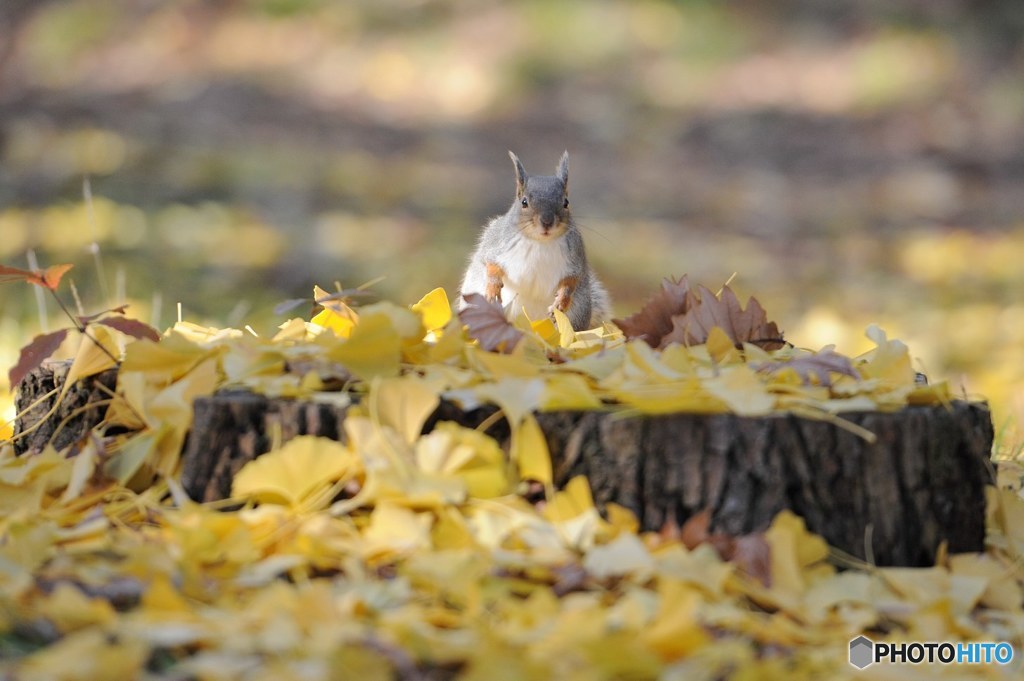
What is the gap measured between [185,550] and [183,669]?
0.64 ft

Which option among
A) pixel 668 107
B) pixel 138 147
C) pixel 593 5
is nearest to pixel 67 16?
pixel 138 147

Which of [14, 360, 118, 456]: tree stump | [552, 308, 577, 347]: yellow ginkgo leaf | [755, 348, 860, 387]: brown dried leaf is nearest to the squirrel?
[552, 308, 577, 347]: yellow ginkgo leaf

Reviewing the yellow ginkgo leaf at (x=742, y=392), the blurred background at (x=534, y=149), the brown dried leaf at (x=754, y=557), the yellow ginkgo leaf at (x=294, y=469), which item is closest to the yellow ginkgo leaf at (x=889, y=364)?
the yellow ginkgo leaf at (x=742, y=392)

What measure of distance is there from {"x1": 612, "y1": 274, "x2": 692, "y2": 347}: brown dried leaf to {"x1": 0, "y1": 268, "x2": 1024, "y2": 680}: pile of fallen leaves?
139mm

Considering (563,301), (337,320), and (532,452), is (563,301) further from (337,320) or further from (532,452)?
(532,452)

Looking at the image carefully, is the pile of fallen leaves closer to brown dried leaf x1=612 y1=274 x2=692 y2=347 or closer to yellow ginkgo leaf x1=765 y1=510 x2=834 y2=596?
yellow ginkgo leaf x1=765 y1=510 x2=834 y2=596

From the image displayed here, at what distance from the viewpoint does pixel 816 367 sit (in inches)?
69.2

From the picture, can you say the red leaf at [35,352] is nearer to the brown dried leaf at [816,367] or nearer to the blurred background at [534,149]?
the brown dried leaf at [816,367]

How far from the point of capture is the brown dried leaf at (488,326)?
1829 mm

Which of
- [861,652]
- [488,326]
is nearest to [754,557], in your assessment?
[861,652]

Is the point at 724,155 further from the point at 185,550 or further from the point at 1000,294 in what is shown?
the point at 185,550

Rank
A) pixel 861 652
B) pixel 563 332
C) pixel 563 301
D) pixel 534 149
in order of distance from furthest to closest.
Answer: pixel 534 149 → pixel 563 301 → pixel 563 332 → pixel 861 652

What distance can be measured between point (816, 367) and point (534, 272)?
2.79ft

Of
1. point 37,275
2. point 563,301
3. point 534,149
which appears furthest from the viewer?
point 534,149
